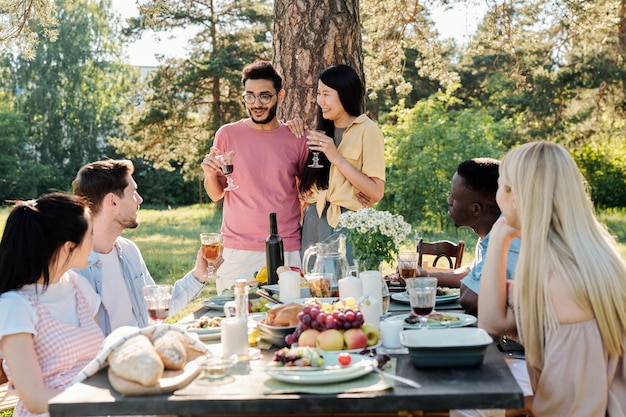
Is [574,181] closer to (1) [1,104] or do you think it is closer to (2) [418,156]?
(2) [418,156]

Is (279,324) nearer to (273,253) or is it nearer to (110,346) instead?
(110,346)

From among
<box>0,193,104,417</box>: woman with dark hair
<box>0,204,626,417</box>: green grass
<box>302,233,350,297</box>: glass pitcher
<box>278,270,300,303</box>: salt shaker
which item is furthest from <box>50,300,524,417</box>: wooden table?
<box>0,204,626,417</box>: green grass

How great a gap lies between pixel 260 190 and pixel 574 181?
7.45 ft

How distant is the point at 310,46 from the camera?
216 inches

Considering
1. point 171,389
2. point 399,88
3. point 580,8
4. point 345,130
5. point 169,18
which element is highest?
point 169,18

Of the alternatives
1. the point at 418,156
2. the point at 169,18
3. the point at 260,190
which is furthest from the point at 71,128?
the point at 260,190

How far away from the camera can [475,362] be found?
2008 millimetres

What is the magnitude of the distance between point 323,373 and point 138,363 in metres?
0.47

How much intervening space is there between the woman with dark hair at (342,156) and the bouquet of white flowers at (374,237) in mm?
1068

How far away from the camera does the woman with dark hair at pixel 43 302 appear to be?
87.9 inches

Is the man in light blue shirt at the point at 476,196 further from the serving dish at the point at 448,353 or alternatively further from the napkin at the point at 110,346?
the napkin at the point at 110,346

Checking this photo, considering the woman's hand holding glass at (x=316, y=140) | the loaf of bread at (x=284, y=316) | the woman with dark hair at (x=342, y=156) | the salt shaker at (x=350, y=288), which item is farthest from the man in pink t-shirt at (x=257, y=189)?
the loaf of bread at (x=284, y=316)

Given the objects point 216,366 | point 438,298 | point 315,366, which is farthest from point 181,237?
point 315,366

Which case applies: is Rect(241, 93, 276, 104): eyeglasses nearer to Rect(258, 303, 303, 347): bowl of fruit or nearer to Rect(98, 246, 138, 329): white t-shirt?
Rect(98, 246, 138, 329): white t-shirt
